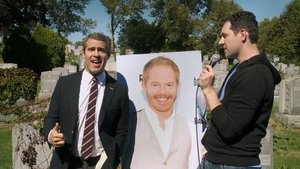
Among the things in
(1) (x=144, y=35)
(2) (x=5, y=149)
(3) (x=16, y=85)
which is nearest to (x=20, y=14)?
(1) (x=144, y=35)

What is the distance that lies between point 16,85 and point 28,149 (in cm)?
807

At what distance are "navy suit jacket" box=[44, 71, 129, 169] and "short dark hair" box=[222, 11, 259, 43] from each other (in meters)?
1.10

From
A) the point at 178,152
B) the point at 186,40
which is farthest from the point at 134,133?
the point at 186,40

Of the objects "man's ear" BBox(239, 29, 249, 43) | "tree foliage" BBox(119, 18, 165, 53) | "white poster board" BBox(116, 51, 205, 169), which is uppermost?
"tree foliage" BBox(119, 18, 165, 53)

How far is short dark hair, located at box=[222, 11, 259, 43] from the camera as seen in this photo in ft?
8.89

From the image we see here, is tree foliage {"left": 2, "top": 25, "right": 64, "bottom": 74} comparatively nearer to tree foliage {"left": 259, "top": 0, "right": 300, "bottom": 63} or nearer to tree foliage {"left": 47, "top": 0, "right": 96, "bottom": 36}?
tree foliage {"left": 47, "top": 0, "right": 96, "bottom": 36}

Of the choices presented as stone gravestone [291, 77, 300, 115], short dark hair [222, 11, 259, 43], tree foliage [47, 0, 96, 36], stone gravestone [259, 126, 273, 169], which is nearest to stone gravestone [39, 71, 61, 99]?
stone gravestone [291, 77, 300, 115]

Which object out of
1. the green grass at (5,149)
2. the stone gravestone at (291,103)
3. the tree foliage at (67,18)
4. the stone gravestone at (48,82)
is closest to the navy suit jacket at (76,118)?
the green grass at (5,149)

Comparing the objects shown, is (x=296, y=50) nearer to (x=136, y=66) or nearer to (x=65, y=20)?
(x=65, y=20)

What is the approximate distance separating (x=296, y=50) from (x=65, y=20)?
2641 centimetres

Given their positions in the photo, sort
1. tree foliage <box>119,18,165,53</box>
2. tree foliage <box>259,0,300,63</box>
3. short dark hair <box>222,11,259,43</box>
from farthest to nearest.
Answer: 1. tree foliage <box>259,0,300,63</box>
2. tree foliage <box>119,18,165,53</box>
3. short dark hair <box>222,11,259,43</box>

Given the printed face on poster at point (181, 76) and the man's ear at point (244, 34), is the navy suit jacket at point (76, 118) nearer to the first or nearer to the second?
the printed face on poster at point (181, 76)

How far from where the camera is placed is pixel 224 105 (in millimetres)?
2725

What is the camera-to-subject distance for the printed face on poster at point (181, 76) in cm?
379
